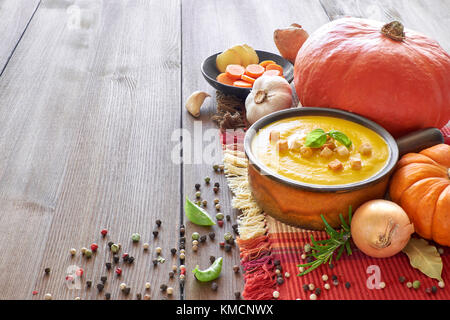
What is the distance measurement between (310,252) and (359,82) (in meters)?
0.58

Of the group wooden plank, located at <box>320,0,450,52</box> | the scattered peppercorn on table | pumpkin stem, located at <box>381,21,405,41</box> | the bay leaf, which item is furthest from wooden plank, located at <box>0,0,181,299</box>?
wooden plank, located at <box>320,0,450,52</box>

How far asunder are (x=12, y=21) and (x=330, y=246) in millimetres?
2128

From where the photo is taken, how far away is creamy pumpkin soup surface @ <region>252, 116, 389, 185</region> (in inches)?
52.3

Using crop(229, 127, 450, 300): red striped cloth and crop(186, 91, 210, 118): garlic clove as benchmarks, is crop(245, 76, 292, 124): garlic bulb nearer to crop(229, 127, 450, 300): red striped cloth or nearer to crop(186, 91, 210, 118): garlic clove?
crop(186, 91, 210, 118): garlic clove

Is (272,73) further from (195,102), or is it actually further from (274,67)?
(195,102)

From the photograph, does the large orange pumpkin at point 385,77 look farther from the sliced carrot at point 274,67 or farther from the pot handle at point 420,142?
the sliced carrot at point 274,67

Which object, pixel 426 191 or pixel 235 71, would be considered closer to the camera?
pixel 426 191

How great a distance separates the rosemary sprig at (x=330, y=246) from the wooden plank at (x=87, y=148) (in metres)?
0.36

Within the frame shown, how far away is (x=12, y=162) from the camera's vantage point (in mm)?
1606

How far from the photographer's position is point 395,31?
1575 mm

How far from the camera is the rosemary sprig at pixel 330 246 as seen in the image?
4.10 ft

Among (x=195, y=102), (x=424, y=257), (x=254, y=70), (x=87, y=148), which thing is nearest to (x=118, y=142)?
(x=87, y=148)

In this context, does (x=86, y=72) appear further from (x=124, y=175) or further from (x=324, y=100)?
(x=324, y=100)

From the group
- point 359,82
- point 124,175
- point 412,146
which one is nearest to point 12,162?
point 124,175
